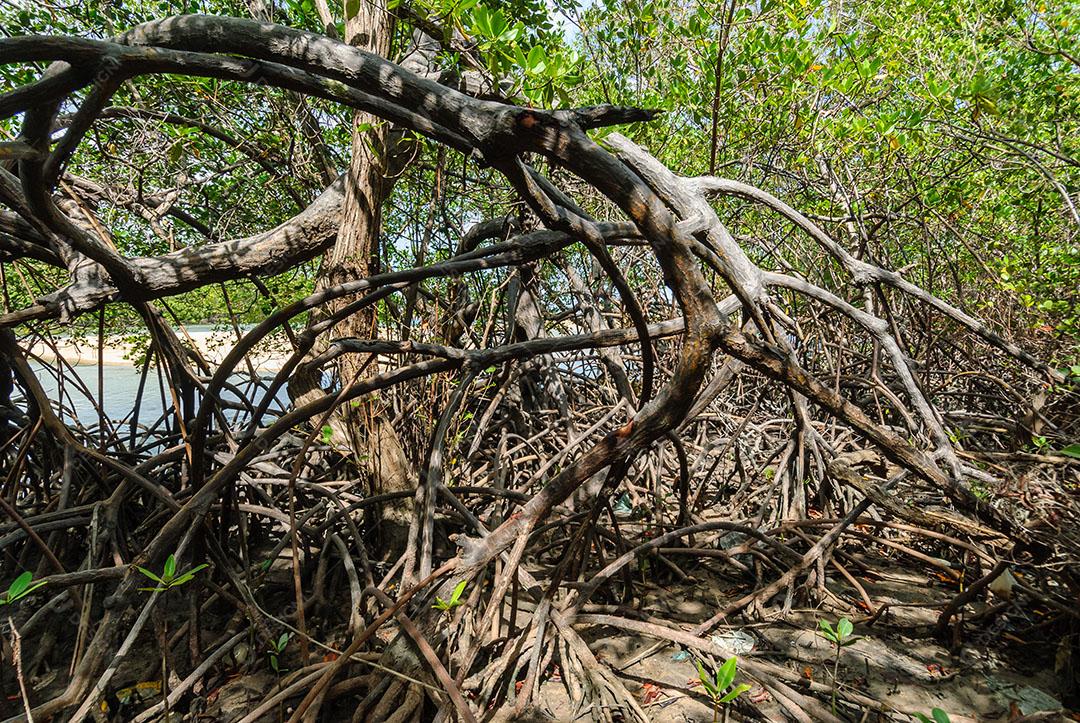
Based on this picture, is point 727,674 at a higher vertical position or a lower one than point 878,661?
higher

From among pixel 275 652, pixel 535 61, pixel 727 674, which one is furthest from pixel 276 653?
pixel 535 61

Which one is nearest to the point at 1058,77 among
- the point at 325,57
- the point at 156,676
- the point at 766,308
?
Result: the point at 766,308

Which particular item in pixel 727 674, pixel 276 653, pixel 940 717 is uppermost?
pixel 276 653

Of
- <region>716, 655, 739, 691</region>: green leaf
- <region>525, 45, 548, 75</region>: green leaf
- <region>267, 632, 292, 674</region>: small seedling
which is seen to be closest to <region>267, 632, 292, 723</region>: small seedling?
<region>267, 632, 292, 674</region>: small seedling

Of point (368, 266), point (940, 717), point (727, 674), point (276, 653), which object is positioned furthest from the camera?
point (368, 266)

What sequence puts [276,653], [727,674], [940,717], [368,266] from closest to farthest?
[940,717] < [727,674] < [276,653] < [368,266]

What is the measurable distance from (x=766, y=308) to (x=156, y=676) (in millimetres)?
2618

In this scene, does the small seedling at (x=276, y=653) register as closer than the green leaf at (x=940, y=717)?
No

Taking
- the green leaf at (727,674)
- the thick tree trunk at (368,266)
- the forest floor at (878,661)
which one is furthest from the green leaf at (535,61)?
the forest floor at (878,661)

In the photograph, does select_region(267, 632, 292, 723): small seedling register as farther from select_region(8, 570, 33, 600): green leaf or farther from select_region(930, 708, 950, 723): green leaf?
select_region(930, 708, 950, 723): green leaf

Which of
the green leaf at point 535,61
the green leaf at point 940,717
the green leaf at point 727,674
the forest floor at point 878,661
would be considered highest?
the green leaf at point 535,61

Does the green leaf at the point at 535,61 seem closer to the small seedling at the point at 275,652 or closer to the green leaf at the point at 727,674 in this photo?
Result: the green leaf at the point at 727,674

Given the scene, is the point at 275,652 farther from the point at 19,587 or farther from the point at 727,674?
the point at 727,674

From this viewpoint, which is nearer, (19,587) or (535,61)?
(19,587)
